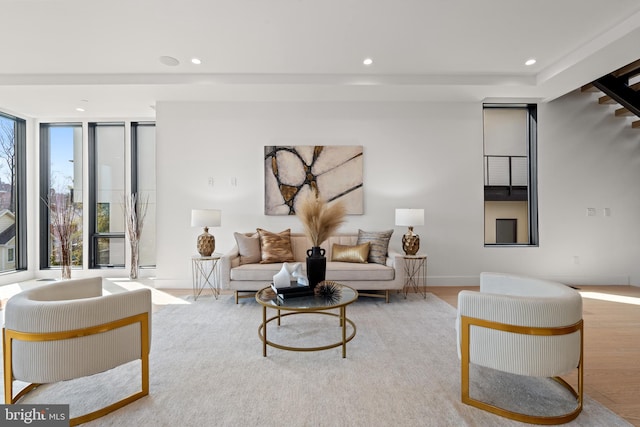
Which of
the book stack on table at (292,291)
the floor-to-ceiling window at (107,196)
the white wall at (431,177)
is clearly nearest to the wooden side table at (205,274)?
the white wall at (431,177)

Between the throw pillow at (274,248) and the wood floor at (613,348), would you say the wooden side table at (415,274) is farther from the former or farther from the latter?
the throw pillow at (274,248)

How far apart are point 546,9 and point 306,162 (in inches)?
121

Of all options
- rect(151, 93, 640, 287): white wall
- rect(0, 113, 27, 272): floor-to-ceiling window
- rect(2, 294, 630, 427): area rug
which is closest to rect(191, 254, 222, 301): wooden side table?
rect(151, 93, 640, 287): white wall

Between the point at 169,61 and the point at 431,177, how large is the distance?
12.5ft

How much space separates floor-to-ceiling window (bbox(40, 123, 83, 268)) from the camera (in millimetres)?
5223

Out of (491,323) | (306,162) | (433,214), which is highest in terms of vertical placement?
(306,162)

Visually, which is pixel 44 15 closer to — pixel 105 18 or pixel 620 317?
pixel 105 18

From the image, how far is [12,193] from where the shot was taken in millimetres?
4977

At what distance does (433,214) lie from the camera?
471cm

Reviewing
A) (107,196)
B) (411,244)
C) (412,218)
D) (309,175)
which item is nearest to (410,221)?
(412,218)

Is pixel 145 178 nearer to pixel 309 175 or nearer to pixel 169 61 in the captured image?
pixel 169 61

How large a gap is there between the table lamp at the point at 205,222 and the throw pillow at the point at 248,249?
349mm

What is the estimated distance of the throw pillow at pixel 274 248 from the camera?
405 cm

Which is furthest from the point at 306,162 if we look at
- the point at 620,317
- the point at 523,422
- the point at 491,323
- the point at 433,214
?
the point at 620,317
